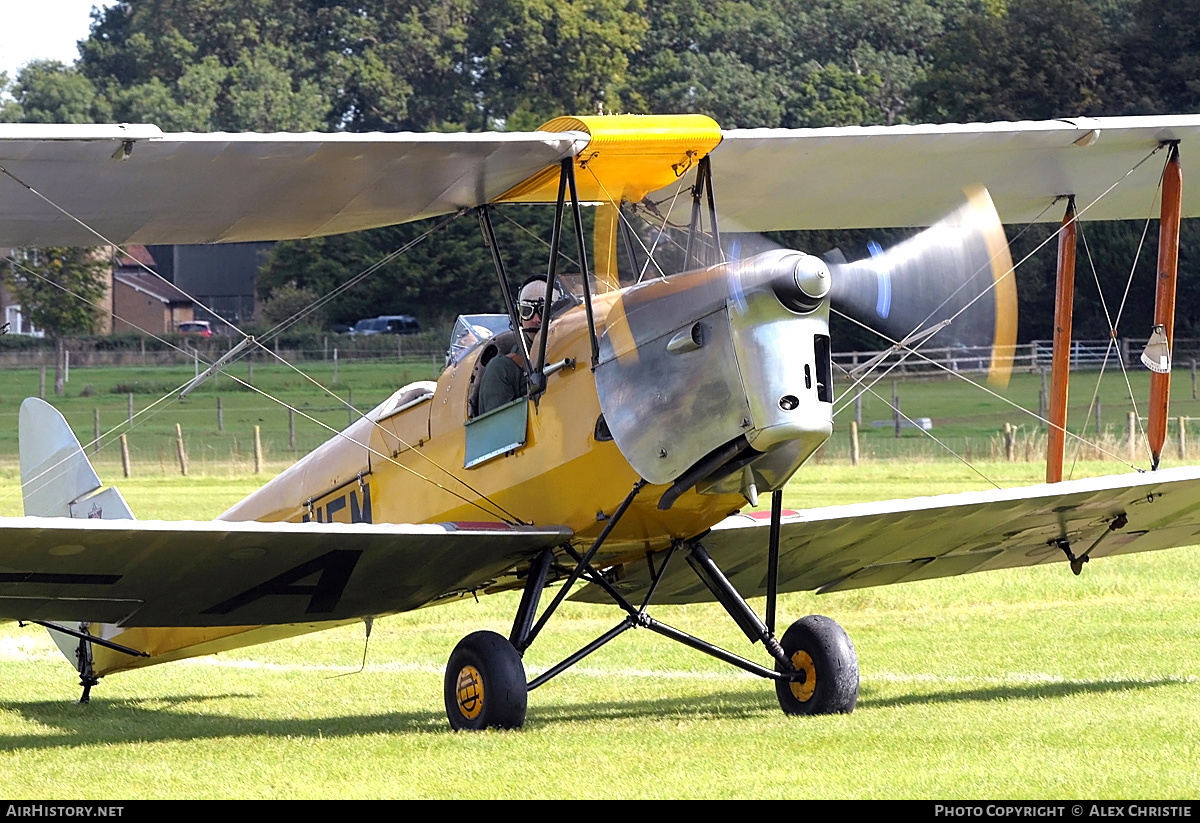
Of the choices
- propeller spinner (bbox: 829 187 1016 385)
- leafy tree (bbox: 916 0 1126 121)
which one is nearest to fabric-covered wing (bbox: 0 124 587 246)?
propeller spinner (bbox: 829 187 1016 385)

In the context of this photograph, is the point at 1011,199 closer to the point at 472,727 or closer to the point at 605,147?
the point at 605,147

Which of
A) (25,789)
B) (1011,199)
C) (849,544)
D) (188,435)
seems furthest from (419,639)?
(188,435)

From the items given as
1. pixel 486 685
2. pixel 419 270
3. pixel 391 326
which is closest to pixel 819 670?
pixel 486 685

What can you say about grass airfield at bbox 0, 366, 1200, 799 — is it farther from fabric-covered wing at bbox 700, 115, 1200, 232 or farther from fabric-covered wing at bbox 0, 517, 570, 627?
fabric-covered wing at bbox 700, 115, 1200, 232

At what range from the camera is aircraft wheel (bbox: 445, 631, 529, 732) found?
7527 millimetres

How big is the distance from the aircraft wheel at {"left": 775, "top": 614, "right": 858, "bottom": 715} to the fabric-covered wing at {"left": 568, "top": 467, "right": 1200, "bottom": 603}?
0.62 metres

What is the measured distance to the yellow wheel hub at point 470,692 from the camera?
7621mm

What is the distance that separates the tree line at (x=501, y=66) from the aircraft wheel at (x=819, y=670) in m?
48.5

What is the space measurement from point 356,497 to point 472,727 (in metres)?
1.97

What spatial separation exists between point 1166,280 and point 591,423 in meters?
4.49

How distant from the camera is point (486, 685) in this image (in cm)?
755

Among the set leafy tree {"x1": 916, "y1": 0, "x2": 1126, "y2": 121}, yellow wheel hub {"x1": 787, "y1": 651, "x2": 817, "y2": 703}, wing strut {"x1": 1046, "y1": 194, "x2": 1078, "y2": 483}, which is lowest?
yellow wheel hub {"x1": 787, "y1": 651, "x2": 817, "y2": 703}

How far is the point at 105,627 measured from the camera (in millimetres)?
10125

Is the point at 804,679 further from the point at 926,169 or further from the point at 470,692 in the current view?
the point at 926,169
